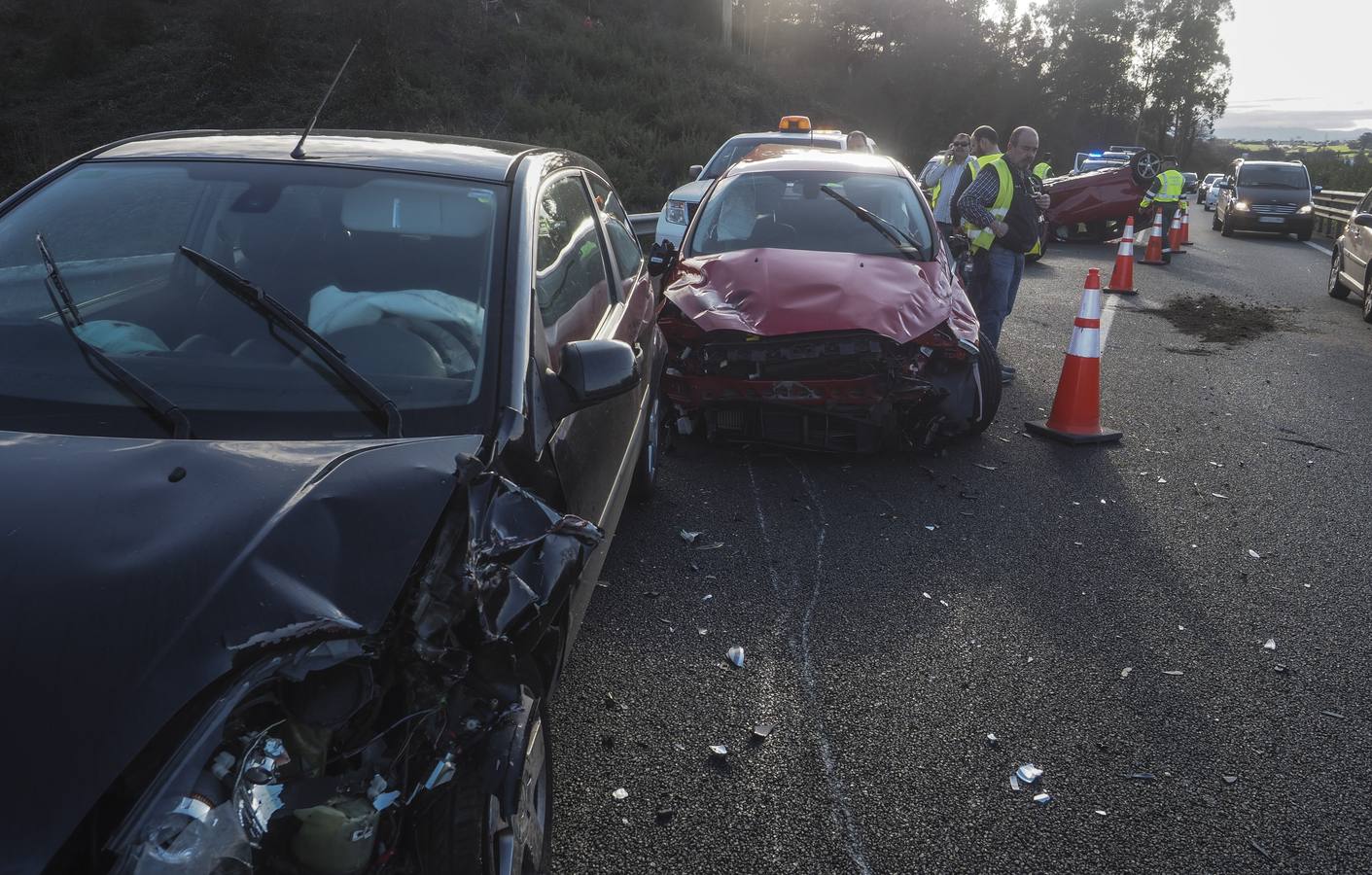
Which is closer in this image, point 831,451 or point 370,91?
point 831,451

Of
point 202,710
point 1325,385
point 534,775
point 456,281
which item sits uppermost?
point 456,281

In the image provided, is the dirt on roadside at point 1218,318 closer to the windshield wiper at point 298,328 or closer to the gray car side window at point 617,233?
the gray car side window at point 617,233

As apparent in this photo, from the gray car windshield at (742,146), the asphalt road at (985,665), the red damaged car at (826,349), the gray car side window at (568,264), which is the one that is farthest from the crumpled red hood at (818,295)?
the gray car windshield at (742,146)

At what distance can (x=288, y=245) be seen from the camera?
3348mm

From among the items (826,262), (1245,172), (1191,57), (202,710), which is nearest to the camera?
(202,710)

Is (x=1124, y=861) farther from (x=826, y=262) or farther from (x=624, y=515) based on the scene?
(x=826, y=262)

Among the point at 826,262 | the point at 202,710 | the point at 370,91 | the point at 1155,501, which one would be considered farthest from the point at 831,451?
the point at 370,91

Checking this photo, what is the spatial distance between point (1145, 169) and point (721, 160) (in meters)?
10.7

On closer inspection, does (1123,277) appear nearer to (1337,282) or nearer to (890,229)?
(1337,282)

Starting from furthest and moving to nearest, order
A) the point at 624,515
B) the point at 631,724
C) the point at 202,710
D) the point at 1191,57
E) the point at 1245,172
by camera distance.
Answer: the point at 1191,57
the point at 1245,172
the point at 624,515
the point at 631,724
the point at 202,710

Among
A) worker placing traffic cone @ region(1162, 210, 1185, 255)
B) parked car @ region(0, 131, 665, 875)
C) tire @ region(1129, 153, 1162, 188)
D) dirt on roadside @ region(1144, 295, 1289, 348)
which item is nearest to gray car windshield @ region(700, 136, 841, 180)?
dirt on roadside @ region(1144, 295, 1289, 348)

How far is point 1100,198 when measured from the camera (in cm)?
2122

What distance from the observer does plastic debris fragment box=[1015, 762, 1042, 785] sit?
3420 millimetres

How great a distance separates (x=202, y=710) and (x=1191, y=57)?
95995mm
